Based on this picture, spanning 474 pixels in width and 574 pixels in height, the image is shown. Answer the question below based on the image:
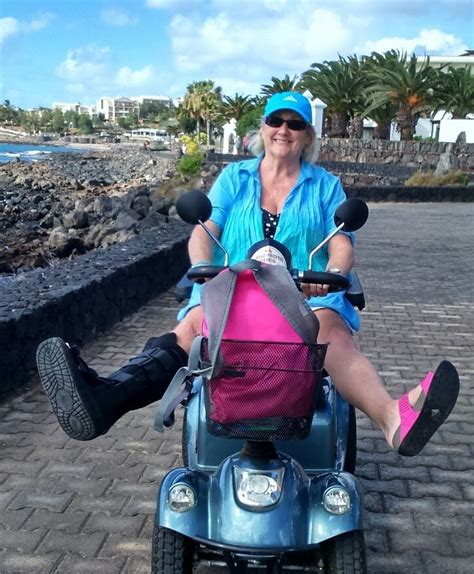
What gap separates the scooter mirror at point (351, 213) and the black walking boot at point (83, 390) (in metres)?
0.83

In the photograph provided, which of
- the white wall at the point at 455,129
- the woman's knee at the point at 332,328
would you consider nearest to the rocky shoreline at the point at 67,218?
the woman's knee at the point at 332,328

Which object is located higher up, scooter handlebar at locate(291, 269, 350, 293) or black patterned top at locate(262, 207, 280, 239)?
black patterned top at locate(262, 207, 280, 239)

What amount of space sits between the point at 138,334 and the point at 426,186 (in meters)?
19.2

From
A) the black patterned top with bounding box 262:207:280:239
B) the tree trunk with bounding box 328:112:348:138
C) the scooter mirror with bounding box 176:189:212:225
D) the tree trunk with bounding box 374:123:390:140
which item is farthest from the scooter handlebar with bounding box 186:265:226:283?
the tree trunk with bounding box 374:123:390:140

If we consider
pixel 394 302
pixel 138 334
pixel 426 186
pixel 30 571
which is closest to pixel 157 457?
pixel 30 571

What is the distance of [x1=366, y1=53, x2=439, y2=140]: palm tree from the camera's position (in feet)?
Result: 117

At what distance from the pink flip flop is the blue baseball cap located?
4.57 feet

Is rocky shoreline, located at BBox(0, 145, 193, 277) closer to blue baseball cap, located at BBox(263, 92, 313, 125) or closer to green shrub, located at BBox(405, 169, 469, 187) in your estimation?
green shrub, located at BBox(405, 169, 469, 187)

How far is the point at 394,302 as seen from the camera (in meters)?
8.80

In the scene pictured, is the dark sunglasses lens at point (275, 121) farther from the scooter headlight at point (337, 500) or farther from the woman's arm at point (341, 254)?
the scooter headlight at point (337, 500)

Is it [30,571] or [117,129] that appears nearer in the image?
[30,571]

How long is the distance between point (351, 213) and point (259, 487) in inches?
36.8

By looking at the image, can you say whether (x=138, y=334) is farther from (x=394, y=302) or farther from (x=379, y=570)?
(x=379, y=570)

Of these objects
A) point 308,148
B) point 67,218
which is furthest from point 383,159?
point 308,148
